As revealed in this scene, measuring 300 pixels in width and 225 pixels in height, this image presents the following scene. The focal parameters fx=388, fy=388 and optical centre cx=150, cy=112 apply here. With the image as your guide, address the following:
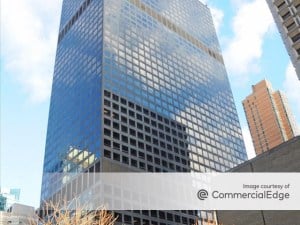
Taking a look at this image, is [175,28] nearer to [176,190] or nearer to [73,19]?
[73,19]

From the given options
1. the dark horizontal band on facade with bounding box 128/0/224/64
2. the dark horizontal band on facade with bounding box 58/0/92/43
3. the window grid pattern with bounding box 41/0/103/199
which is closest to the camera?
the window grid pattern with bounding box 41/0/103/199

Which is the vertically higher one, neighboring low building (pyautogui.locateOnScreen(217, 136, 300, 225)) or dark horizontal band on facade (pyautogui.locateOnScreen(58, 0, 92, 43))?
dark horizontal band on facade (pyautogui.locateOnScreen(58, 0, 92, 43))

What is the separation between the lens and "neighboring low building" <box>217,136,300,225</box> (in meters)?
45.7

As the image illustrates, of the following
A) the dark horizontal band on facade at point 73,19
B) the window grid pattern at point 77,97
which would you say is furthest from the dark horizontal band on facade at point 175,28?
the window grid pattern at point 77,97

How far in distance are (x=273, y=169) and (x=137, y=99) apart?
75.7 meters

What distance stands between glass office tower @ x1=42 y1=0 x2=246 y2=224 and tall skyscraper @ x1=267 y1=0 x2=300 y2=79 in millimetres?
55663

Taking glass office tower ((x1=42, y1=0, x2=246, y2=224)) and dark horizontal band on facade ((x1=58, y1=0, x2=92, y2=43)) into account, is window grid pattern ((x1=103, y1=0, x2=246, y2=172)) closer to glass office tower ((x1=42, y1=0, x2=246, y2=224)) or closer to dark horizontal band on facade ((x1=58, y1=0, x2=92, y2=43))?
glass office tower ((x1=42, y1=0, x2=246, y2=224))

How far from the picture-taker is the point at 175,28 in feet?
547

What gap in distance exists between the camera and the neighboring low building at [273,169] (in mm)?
45688

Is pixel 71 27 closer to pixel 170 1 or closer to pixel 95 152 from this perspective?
pixel 170 1

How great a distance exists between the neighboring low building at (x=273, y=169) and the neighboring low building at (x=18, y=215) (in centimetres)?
8021

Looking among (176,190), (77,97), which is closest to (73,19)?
(77,97)

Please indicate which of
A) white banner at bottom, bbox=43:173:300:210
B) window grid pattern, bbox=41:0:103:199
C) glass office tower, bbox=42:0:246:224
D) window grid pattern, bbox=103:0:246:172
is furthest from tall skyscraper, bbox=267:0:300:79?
window grid pattern, bbox=103:0:246:172

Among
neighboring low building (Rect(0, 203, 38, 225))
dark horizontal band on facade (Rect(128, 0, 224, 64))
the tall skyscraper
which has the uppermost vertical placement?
dark horizontal band on facade (Rect(128, 0, 224, 64))
